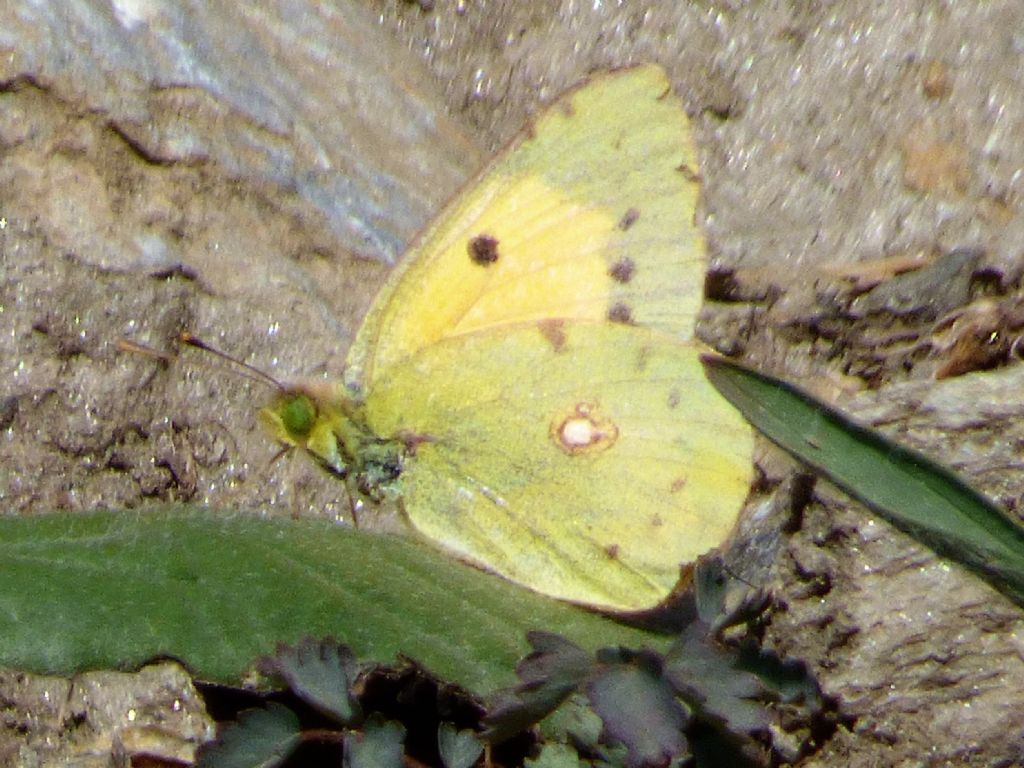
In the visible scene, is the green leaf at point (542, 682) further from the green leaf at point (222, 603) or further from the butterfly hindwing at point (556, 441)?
the butterfly hindwing at point (556, 441)

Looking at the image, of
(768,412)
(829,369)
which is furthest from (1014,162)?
(768,412)

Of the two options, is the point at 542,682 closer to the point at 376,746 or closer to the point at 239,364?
the point at 376,746

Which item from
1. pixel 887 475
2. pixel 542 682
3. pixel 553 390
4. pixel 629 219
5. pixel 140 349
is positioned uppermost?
pixel 629 219

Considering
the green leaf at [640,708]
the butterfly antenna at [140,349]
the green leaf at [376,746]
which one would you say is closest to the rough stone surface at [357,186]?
the butterfly antenna at [140,349]

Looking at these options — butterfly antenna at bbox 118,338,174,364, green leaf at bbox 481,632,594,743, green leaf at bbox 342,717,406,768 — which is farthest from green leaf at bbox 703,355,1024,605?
butterfly antenna at bbox 118,338,174,364

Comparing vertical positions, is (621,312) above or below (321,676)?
above

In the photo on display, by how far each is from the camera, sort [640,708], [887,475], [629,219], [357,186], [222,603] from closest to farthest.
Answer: [887,475]
[640,708]
[222,603]
[629,219]
[357,186]

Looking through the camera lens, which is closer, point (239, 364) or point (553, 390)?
point (553, 390)


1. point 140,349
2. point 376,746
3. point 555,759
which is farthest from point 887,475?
point 140,349
